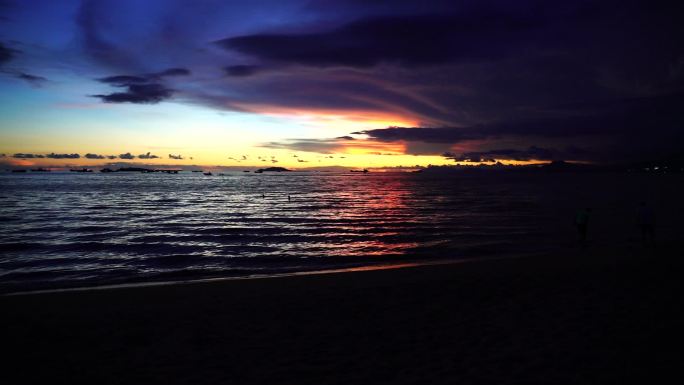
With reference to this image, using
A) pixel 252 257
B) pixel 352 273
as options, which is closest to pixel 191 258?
pixel 252 257

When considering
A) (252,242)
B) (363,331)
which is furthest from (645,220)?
(252,242)

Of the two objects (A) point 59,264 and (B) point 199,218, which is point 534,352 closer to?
(A) point 59,264

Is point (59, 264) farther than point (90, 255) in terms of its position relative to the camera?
No

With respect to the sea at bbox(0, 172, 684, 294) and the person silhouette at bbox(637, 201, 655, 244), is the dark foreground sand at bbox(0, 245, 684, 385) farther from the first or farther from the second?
the person silhouette at bbox(637, 201, 655, 244)

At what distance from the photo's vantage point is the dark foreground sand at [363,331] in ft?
26.7

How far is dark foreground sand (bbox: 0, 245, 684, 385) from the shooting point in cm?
814

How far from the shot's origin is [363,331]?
34.7ft

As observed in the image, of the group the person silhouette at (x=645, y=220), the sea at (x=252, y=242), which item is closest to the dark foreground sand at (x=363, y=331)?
the sea at (x=252, y=242)

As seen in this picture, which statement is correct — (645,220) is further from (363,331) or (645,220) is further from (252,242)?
(252,242)

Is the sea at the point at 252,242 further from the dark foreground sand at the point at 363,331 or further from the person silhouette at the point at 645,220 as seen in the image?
the dark foreground sand at the point at 363,331

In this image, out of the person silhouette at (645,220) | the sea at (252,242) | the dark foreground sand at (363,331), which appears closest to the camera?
the dark foreground sand at (363,331)

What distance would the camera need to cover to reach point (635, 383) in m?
7.23

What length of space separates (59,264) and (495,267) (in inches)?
905

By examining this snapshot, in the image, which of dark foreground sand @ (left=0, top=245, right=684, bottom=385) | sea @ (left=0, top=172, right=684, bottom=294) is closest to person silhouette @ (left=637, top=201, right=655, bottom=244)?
sea @ (left=0, top=172, right=684, bottom=294)
